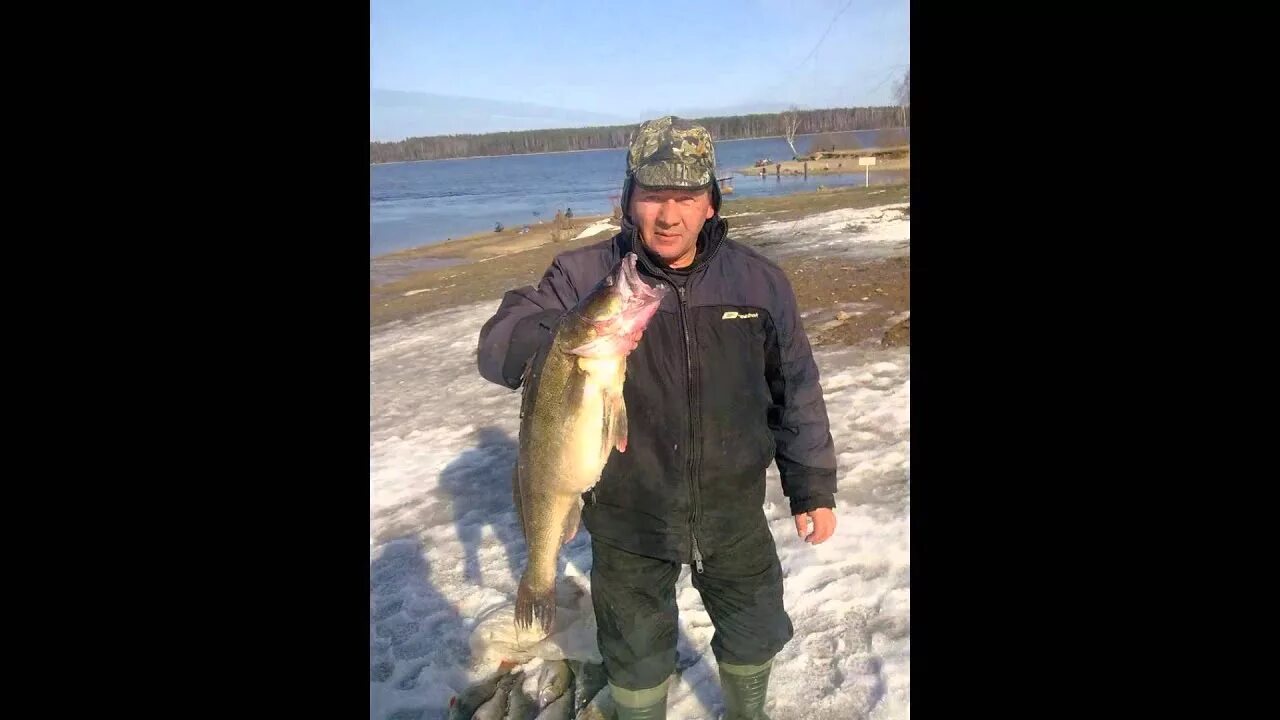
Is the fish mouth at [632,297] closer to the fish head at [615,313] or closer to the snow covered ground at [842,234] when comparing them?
the fish head at [615,313]

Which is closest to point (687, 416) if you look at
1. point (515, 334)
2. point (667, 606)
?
point (515, 334)

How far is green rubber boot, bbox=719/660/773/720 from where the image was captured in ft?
9.53

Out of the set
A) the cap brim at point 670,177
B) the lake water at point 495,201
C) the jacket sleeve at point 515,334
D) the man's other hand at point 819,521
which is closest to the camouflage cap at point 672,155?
the cap brim at point 670,177

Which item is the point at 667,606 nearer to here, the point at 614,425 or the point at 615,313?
the point at 614,425

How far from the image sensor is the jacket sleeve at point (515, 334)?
2408 millimetres

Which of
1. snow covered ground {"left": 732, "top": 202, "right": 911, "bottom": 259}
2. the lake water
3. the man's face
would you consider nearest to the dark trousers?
the man's face

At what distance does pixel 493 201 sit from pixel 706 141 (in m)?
42.3

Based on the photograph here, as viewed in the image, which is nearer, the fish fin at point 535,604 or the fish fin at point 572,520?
the fish fin at point 572,520

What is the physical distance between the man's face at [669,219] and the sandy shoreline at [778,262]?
5525 millimetres

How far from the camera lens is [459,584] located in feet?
14.3

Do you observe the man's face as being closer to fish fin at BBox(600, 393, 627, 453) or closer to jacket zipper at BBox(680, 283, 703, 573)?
jacket zipper at BBox(680, 283, 703, 573)
